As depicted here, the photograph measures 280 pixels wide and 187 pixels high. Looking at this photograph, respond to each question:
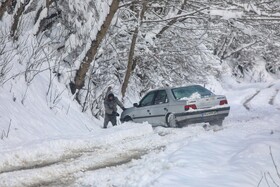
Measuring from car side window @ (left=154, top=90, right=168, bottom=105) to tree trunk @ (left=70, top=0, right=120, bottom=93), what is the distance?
3181 millimetres

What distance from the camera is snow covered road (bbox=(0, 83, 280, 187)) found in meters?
7.16

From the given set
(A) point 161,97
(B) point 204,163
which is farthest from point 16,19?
(B) point 204,163

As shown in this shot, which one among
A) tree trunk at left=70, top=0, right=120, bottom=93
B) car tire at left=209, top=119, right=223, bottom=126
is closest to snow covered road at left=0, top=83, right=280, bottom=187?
car tire at left=209, top=119, right=223, bottom=126

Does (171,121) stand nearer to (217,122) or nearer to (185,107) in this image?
(185,107)

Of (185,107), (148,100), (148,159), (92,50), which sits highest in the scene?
(92,50)

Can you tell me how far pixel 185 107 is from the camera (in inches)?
503

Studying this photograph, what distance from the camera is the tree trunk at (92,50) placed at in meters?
15.4

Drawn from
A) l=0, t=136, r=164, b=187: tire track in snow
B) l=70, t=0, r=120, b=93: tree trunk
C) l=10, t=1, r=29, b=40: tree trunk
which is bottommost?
l=0, t=136, r=164, b=187: tire track in snow

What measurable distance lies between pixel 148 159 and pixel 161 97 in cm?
553

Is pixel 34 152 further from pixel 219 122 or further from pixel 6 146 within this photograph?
pixel 219 122

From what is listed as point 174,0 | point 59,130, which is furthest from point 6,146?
point 174,0

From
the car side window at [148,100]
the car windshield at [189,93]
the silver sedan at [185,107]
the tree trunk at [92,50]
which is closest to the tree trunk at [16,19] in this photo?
the tree trunk at [92,50]

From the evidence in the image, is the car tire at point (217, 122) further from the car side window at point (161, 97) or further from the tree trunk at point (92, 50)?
the tree trunk at point (92, 50)

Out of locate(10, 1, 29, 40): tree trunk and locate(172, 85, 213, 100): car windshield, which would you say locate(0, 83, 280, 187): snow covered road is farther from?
locate(10, 1, 29, 40): tree trunk
